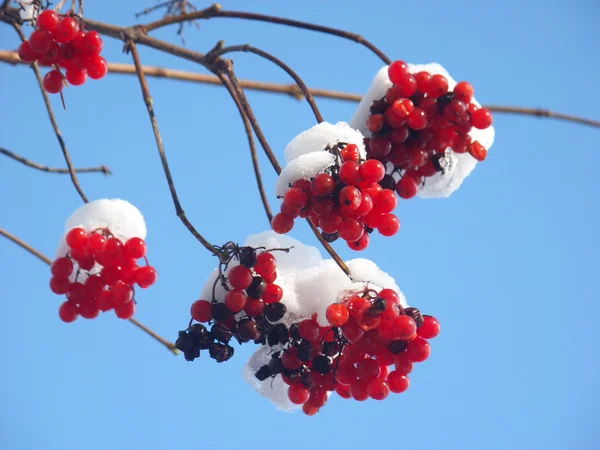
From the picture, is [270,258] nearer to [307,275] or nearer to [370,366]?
[307,275]

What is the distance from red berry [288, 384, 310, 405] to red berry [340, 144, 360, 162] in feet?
1.67

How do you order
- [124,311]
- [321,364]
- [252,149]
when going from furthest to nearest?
[252,149], [321,364], [124,311]

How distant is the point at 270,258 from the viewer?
1365 millimetres

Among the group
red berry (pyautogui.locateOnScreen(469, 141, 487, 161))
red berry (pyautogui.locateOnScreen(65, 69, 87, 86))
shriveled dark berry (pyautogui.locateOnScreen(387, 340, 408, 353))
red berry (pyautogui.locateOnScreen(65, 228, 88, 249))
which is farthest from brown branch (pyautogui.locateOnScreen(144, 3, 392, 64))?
shriveled dark berry (pyautogui.locateOnScreen(387, 340, 408, 353))

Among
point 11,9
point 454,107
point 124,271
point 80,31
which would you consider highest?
point 11,9

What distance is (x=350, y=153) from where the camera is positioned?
1286mm

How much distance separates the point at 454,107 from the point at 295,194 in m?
0.53

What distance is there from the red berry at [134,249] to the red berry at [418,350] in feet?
1.90

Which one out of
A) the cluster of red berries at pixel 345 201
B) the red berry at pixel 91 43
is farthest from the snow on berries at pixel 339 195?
the red berry at pixel 91 43

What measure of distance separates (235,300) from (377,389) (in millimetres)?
349

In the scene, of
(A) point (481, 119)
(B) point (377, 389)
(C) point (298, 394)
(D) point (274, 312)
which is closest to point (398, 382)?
(B) point (377, 389)

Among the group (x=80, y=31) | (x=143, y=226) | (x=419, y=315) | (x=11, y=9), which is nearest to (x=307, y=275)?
(x=419, y=315)

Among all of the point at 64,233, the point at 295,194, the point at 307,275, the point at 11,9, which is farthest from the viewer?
the point at 11,9

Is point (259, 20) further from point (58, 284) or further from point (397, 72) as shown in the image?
point (58, 284)
